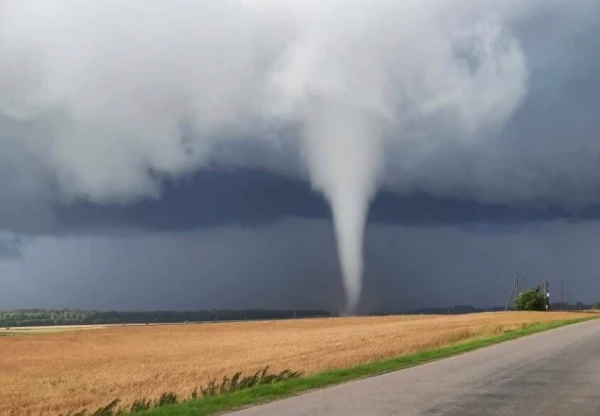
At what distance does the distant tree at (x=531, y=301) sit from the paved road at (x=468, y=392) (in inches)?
4559

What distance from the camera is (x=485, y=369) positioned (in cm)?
2223

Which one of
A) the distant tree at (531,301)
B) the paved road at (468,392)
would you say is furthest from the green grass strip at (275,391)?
the distant tree at (531,301)

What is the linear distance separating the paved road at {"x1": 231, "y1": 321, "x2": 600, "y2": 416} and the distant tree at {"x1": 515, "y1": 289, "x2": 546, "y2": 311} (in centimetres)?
11581

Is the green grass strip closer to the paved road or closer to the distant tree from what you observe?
the paved road

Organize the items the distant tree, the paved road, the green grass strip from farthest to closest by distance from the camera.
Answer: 1. the distant tree
2. the green grass strip
3. the paved road

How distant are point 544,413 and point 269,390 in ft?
21.2

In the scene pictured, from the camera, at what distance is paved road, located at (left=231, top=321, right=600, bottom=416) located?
45.4 ft

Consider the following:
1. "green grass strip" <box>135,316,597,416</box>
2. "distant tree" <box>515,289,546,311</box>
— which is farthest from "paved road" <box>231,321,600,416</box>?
"distant tree" <box>515,289,546,311</box>

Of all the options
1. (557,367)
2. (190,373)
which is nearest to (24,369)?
(190,373)

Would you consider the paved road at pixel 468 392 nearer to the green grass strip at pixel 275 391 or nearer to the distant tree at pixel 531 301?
the green grass strip at pixel 275 391

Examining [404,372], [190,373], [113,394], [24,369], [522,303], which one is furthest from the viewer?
[522,303]

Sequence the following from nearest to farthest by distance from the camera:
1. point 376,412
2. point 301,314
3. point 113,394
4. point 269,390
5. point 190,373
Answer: point 376,412
point 269,390
point 113,394
point 190,373
point 301,314

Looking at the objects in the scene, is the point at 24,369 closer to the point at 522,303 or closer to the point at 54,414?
the point at 54,414

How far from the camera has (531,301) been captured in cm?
13650
